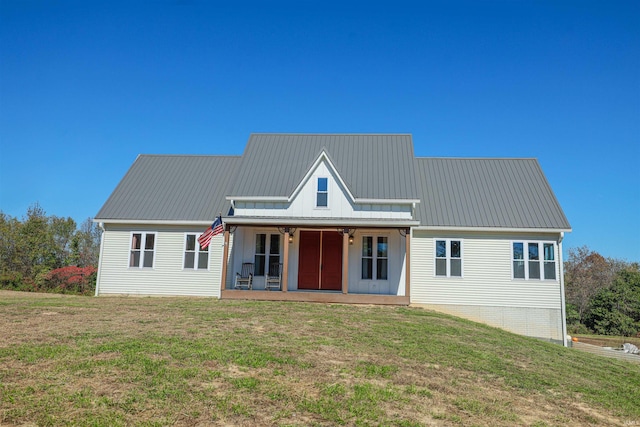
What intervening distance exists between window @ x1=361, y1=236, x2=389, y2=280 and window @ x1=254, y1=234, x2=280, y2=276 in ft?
11.9

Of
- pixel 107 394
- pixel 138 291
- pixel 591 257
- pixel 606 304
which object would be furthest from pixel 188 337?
pixel 591 257

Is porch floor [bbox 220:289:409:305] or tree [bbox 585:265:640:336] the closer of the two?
porch floor [bbox 220:289:409:305]

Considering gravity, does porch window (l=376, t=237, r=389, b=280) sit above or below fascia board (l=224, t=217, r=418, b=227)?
below

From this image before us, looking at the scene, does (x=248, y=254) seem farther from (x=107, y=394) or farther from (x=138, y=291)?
(x=107, y=394)

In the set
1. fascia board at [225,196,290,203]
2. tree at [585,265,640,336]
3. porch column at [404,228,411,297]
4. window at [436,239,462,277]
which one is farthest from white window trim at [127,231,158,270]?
tree at [585,265,640,336]

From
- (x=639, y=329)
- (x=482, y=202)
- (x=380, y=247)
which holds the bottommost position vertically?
(x=639, y=329)

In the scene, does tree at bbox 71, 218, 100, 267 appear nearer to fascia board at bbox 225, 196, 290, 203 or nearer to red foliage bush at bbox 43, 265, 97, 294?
red foliage bush at bbox 43, 265, 97, 294

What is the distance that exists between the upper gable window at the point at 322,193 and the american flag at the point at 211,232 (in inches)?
156

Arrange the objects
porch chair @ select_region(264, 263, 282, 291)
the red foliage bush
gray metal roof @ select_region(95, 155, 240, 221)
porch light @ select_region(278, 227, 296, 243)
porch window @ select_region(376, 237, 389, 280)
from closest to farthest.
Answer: porch light @ select_region(278, 227, 296, 243) → porch chair @ select_region(264, 263, 282, 291) → porch window @ select_region(376, 237, 389, 280) → gray metal roof @ select_region(95, 155, 240, 221) → the red foliage bush

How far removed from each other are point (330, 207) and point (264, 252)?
138 inches

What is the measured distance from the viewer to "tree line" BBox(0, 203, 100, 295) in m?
26.7

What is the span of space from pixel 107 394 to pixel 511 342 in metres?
10.3

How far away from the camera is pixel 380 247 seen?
19.8 m

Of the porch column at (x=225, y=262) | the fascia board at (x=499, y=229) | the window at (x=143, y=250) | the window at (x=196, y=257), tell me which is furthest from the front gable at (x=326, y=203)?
the window at (x=143, y=250)
